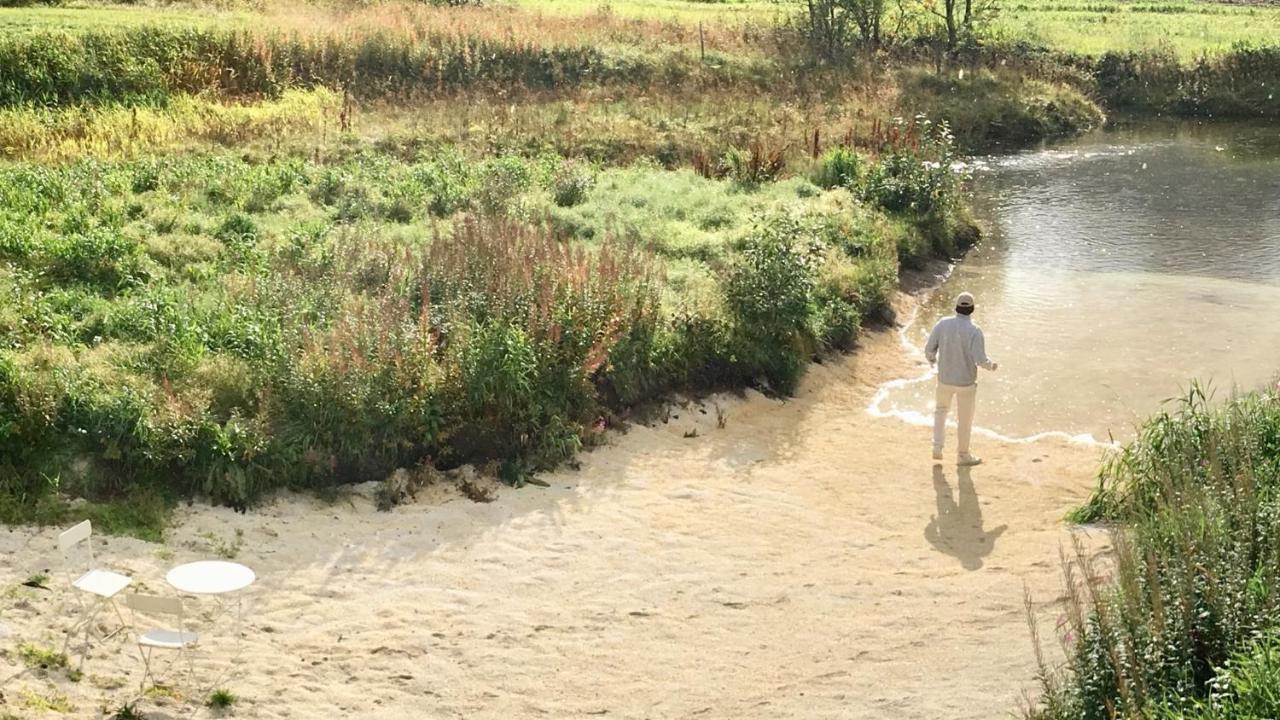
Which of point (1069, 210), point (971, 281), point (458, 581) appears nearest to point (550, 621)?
point (458, 581)

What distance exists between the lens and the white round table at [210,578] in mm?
8914

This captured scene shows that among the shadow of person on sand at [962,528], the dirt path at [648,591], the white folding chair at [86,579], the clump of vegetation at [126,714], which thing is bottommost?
the shadow of person on sand at [962,528]

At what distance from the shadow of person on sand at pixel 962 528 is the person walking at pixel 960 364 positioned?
0.53 m

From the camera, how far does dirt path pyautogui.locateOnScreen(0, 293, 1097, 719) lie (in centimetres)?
920

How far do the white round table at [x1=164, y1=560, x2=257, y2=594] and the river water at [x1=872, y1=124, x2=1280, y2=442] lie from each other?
28.3ft

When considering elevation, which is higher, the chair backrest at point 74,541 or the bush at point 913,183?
the bush at point 913,183

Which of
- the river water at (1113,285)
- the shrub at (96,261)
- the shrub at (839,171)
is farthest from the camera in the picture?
the shrub at (839,171)

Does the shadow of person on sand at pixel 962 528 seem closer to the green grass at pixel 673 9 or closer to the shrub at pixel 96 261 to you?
the shrub at pixel 96 261

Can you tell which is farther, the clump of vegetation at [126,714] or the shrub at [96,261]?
the shrub at [96,261]

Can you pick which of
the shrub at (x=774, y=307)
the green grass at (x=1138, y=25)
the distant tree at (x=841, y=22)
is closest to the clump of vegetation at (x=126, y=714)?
the shrub at (x=774, y=307)

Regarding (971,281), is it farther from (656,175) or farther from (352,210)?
(352,210)

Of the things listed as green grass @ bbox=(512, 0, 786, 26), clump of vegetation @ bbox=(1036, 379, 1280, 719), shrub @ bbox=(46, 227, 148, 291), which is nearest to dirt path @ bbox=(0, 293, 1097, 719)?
clump of vegetation @ bbox=(1036, 379, 1280, 719)

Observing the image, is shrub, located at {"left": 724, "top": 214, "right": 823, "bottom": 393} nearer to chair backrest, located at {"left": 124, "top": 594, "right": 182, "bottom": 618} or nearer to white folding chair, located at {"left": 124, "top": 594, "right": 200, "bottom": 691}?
white folding chair, located at {"left": 124, "top": 594, "right": 200, "bottom": 691}

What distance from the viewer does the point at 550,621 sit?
10.3 m
